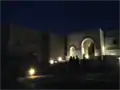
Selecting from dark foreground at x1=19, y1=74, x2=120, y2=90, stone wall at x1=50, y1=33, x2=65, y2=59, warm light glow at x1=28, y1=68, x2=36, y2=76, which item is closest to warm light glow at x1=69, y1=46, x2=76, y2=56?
stone wall at x1=50, y1=33, x2=65, y2=59

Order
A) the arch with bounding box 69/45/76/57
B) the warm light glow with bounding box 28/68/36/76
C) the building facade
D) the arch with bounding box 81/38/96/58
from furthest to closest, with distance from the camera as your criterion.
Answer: the arch with bounding box 69/45/76/57 → the arch with bounding box 81/38/96/58 → the building facade → the warm light glow with bounding box 28/68/36/76

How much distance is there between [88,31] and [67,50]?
4599mm

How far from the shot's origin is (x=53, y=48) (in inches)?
Result: 1339

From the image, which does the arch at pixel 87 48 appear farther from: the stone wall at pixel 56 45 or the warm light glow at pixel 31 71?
the warm light glow at pixel 31 71

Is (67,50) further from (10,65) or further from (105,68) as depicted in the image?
(10,65)

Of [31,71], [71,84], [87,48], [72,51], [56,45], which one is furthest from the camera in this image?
[72,51]

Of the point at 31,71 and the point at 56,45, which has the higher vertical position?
the point at 56,45

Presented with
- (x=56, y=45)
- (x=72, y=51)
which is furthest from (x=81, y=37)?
(x=56, y=45)

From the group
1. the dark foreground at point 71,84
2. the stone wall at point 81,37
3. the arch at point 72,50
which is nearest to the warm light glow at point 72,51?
the arch at point 72,50

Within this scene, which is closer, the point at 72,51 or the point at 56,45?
the point at 56,45

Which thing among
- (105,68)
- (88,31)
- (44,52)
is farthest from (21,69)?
(88,31)

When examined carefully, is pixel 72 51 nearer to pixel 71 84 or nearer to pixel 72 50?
pixel 72 50

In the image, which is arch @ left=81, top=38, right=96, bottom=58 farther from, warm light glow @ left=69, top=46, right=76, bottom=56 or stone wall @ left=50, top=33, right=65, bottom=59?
stone wall @ left=50, top=33, right=65, bottom=59

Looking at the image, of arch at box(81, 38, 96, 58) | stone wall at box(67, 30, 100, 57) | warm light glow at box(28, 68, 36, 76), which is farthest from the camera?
arch at box(81, 38, 96, 58)
